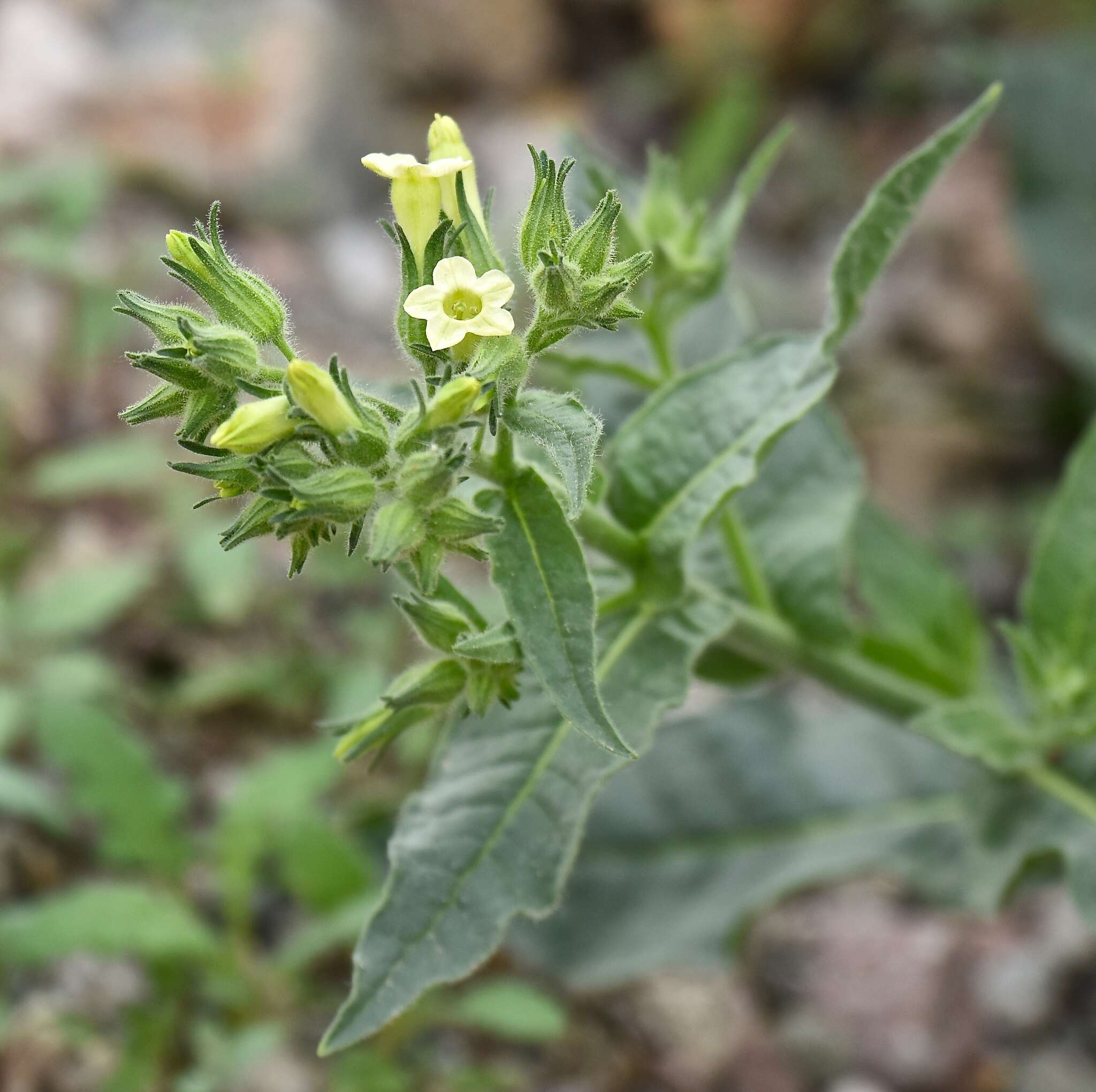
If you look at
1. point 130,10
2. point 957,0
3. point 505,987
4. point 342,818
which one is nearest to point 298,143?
point 130,10

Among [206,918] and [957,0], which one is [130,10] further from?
[206,918]

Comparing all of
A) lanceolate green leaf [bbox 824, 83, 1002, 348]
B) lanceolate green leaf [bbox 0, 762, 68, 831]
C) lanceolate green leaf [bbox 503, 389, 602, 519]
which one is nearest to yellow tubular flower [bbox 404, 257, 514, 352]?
lanceolate green leaf [bbox 503, 389, 602, 519]

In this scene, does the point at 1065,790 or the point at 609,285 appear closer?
the point at 609,285

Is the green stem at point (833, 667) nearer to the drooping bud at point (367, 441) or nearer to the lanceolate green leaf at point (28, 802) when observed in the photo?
the drooping bud at point (367, 441)

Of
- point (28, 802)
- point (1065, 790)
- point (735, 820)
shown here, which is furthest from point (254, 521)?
point (735, 820)

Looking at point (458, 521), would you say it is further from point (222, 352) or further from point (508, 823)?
point (508, 823)
